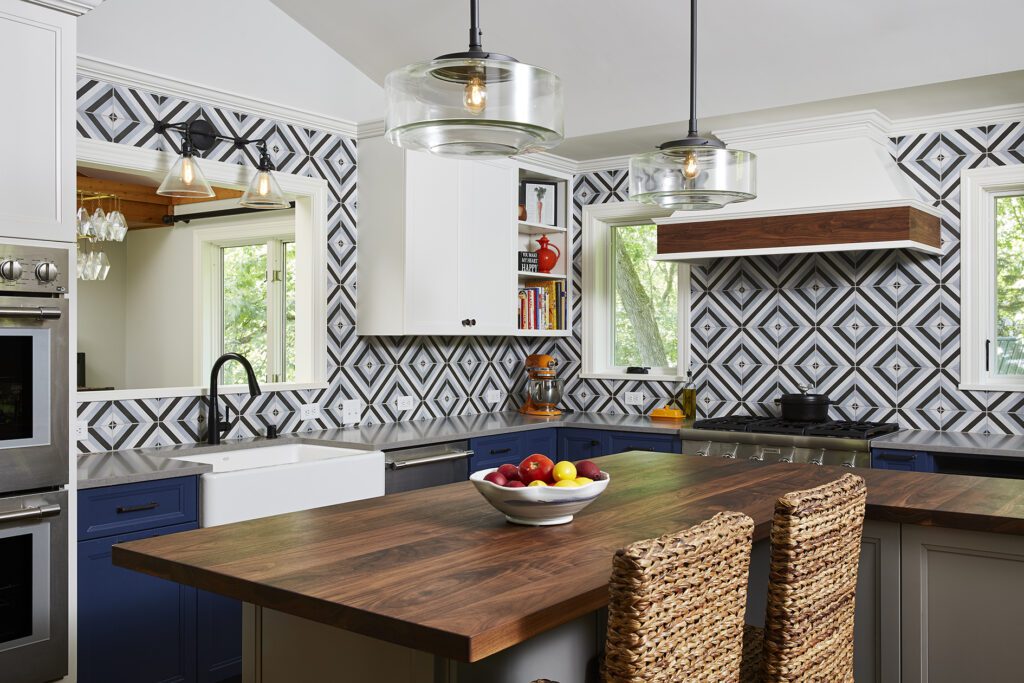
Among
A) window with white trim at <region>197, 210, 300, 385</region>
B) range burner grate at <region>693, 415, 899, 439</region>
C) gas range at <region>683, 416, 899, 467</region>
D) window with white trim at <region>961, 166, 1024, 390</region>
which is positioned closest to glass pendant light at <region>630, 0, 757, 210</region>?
gas range at <region>683, 416, 899, 467</region>

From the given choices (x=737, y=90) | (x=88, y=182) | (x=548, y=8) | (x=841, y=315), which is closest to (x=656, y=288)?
(x=841, y=315)

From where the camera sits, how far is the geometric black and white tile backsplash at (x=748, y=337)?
13.2ft

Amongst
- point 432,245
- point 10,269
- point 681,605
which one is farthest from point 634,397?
point 681,605

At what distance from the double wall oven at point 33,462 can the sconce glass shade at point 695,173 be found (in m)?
1.87

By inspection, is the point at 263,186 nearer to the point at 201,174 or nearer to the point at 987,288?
the point at 201,174

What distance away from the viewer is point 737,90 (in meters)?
4.36

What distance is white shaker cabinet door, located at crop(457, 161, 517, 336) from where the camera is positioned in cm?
492

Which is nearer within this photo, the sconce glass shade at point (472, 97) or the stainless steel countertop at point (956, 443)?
the sconce glass shade at point (472, 97)

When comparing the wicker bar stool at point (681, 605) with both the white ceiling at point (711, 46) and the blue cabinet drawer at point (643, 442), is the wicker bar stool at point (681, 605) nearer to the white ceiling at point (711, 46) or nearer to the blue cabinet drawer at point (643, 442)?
the white ceiling at point (711, 46)

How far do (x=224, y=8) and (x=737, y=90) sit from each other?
2.44 meters

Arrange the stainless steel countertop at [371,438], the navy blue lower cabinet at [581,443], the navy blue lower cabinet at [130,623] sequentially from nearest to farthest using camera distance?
the navy blue lower cabinet at [130,623] < the stainless steel countertop at [371,438] < the navy blue lower cabinet at [581,443]

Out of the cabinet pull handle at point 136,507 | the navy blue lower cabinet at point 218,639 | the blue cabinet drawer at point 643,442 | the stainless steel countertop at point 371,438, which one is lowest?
the navy blue lower cabinet at point 218,639

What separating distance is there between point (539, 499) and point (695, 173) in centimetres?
103

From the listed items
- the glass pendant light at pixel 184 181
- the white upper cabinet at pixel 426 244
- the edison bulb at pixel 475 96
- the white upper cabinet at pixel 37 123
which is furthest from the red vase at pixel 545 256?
the edison bulb at pixel 475 96
